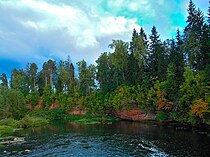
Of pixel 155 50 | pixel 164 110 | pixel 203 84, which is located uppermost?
pixel 155 50

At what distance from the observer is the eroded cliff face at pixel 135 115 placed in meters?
66.1

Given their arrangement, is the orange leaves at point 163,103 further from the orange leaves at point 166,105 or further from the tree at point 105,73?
the tree at point 105,73

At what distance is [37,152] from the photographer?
30266mm

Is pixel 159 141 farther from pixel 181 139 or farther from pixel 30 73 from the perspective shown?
pixel 30 73

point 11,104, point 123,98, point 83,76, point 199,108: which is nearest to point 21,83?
point 83,76

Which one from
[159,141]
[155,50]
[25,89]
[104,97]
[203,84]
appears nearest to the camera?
[159,141]

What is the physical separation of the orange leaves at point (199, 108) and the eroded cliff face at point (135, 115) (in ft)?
73.5

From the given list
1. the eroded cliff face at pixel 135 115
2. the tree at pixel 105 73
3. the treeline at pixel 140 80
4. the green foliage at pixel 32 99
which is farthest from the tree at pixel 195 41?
the green foliage at pixel 32 99

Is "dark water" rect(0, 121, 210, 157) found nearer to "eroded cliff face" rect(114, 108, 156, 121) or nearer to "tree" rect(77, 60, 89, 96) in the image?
"eroded cliff face" rect(114, 108, 156, 121)

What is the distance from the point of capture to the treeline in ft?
161

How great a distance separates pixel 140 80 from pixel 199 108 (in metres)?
32.2

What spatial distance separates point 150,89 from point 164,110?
27.9 feet

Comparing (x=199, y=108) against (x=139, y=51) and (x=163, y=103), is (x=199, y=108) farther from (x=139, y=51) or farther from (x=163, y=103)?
(x=139, y=51)

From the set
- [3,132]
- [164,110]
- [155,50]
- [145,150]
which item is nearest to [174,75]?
[164,110]
